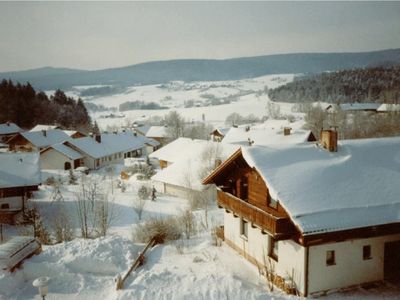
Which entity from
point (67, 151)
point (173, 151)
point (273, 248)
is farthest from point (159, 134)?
point (273, 248)

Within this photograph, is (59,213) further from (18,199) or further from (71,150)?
(71,150)

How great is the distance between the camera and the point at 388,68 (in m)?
153

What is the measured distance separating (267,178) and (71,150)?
183 feet

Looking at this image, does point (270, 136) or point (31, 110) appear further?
point (31, 110)

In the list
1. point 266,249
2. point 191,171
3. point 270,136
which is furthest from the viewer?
point 270,136

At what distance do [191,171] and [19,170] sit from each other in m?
18.4

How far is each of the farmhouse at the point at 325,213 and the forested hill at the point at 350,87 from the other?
109411 mm

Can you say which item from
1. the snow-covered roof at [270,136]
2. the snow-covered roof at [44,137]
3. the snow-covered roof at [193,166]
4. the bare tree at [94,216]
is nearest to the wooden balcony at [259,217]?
the bare tree at [94,216]

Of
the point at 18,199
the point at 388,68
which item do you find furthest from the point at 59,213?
the point at 388,68

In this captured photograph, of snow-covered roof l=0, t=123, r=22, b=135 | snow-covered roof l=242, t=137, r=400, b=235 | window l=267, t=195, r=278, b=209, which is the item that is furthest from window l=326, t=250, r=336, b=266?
snow-covered roof l=0, t=123, r=22, b=135

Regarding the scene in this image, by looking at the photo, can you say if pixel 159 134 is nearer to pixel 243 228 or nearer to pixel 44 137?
pixel 44 137

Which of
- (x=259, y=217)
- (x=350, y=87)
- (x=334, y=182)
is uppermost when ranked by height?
(x=350, y=87)

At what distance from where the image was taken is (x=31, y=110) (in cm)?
10938

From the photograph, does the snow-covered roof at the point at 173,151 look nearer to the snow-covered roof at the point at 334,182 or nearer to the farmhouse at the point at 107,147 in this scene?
the farmhouse at the point at 107,147
